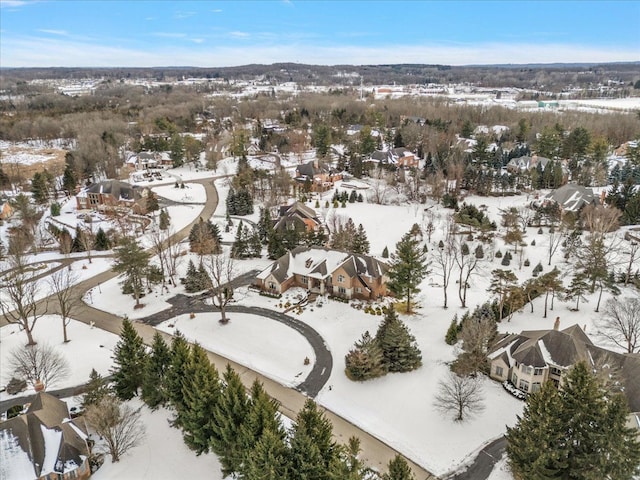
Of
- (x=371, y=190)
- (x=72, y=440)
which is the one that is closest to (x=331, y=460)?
(x=72, y=440)

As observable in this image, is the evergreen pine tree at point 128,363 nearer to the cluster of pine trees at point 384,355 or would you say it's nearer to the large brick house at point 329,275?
the cluster of pine trees at point 384,355

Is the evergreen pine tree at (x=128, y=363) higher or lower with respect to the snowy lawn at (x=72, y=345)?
higher

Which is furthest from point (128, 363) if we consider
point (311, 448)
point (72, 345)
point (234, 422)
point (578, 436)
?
point (578, 436)

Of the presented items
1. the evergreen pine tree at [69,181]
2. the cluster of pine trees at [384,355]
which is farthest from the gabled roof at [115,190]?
the cluster of pine trees at [384,355]

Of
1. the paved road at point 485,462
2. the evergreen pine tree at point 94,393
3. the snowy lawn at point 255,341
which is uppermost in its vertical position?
the evergreen pine tree at point 94,393

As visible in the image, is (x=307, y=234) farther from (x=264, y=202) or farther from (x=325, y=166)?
(x=325, y=166)

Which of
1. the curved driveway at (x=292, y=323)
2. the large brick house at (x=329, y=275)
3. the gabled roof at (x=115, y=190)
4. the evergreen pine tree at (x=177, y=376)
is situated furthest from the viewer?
the gabled roof at (x=115, y=190)

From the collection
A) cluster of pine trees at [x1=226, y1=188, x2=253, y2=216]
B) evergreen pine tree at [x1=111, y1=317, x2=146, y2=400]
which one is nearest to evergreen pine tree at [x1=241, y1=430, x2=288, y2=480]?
evergreen pine tree at [x1=111, y1=317, x2=146, y2=400]
